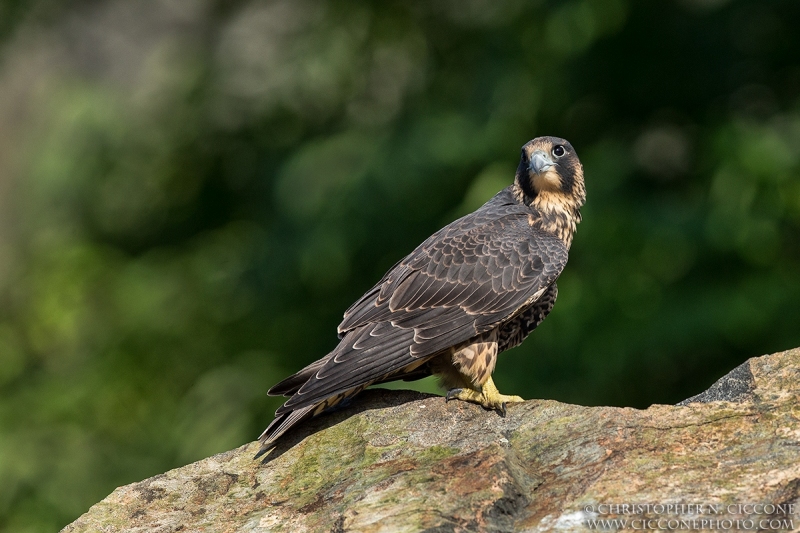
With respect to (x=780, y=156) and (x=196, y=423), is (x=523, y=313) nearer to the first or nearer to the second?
(x=780, y=156)

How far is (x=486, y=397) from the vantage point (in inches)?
Result: 152

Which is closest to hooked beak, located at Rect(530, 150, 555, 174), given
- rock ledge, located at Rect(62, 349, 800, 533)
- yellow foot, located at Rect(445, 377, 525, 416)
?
yellow foot, located at Rect(445, 377, 525, 416)

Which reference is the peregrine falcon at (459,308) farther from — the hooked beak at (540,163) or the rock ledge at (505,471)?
the rock ledge at (505,471)

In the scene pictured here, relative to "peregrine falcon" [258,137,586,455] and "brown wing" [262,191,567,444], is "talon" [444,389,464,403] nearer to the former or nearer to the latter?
"peregrine falcon" [258,137,586,455]

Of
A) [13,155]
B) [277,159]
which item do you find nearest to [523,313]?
[277,159]

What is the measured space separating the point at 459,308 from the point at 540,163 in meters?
0.92

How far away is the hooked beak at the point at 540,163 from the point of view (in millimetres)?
4504

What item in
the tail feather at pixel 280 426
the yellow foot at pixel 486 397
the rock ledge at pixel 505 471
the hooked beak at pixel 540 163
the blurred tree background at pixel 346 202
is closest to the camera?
the rock ledge at pixel 505 471

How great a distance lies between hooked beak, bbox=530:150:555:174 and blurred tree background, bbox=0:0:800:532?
1481 millimetres

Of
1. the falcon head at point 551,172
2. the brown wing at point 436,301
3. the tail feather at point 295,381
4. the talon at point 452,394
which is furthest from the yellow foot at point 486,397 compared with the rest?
the falcon head at point 551,172

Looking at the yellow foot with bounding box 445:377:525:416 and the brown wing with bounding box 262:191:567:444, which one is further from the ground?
the brown wing with bounding box 262:191:567:444

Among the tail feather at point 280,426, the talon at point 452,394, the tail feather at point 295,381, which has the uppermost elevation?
the tail feather at point 295,381

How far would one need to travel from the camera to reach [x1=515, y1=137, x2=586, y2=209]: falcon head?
179 inches

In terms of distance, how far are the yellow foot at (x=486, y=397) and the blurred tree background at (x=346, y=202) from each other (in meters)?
2.34
